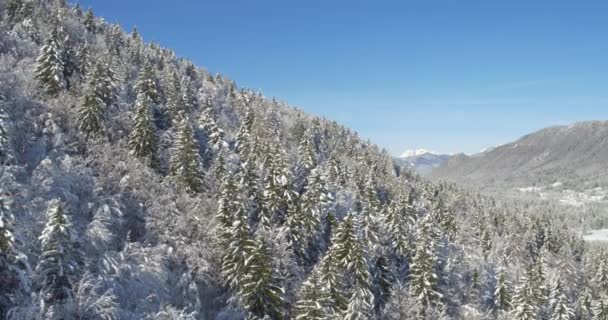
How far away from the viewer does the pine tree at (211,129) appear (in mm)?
72562

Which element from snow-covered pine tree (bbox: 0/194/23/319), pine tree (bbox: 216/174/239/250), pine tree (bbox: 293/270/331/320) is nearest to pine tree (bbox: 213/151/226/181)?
pine tree (bbox: 216/174/239/250)

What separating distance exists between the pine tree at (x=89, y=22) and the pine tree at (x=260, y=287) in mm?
79522

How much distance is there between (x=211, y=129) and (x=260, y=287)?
39.2 metres

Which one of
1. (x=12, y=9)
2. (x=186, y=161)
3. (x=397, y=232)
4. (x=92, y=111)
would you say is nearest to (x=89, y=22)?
(x=12, y=9)

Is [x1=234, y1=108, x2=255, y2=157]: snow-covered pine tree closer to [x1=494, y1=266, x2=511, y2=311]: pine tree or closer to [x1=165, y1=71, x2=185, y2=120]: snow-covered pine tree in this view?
[x1=165, y1=71, x2=185, y2=120]: snow-covered pine tree

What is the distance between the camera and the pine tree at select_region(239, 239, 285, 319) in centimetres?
4106

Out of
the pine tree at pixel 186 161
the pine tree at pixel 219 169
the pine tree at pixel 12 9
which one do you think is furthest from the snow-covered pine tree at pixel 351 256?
the pine tree at pixel 12 9

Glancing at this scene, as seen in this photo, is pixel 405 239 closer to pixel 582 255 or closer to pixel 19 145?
pixel 19 145

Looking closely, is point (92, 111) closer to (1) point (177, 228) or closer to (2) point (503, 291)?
(1) point (177, 228)

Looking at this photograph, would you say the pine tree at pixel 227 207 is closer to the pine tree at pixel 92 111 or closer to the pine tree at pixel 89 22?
the pine tree at pixel 92 111

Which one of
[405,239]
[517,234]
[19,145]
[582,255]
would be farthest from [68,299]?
[582,255]

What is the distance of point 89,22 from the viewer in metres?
99.4

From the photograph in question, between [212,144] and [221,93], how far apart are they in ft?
140

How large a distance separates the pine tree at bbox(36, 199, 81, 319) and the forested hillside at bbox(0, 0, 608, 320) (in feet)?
0.31
